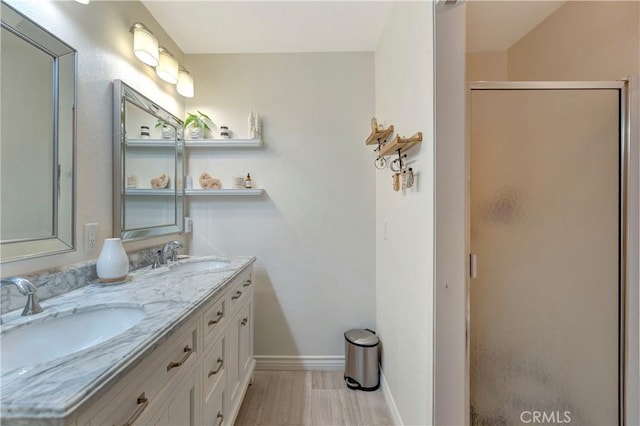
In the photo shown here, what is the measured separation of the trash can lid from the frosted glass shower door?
68 cm

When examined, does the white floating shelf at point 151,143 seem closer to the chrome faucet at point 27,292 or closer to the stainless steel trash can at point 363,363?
the chrome faucet at point 27,292

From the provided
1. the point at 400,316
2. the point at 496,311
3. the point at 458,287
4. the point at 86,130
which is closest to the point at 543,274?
the point at 496,311

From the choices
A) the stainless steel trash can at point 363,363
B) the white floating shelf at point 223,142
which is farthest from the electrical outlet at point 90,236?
the stainless steel trash can at point 363,363

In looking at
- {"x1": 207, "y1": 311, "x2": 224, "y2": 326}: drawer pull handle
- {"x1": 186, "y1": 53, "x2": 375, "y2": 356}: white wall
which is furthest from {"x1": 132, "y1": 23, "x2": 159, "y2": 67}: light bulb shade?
{"x1": 207, "y1": 311, "x2": 224, "y2": 326}: drawer pull handle

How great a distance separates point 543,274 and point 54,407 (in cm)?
179

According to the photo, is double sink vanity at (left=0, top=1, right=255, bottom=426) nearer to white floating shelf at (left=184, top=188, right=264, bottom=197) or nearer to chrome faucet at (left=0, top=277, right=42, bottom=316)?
chrome faucet at (left=0, top=277, right=42, bottom=316)

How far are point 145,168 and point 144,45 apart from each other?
A: 27.4 inches

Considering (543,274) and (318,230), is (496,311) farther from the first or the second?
(318,230)

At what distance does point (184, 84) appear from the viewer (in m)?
1.90

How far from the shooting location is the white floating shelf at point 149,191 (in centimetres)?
147

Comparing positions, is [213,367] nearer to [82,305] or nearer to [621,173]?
[82,305]

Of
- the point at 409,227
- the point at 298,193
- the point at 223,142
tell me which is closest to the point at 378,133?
the point at 409,227

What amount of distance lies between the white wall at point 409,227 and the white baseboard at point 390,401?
0.13ft

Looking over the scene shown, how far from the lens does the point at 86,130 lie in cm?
121
